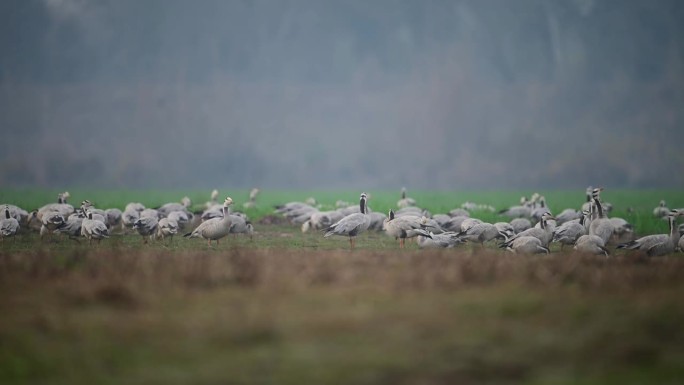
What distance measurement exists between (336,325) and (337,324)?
42 mm

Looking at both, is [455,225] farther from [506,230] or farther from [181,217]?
[181,217]

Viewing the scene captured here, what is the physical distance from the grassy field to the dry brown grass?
25 mm

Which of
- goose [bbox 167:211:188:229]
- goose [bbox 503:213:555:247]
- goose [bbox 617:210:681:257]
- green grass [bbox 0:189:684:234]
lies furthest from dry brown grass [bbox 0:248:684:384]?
green grass [bbox 0:189:684:234]

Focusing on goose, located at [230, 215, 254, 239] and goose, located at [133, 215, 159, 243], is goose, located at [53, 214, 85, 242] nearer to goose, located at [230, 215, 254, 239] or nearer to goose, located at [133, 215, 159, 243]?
goose, located at [133, 215, 159, 243]

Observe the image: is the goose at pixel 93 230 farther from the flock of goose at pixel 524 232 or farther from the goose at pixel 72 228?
the flock of goose at pixel 524 232

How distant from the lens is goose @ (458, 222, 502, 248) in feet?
85.5

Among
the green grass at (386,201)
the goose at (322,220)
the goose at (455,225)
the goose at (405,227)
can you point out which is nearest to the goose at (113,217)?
the green grass at (386,201)

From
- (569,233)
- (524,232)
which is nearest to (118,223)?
(524,232)

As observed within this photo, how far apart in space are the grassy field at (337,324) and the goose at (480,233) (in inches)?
358

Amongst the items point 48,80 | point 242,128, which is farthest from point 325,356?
point 48,80

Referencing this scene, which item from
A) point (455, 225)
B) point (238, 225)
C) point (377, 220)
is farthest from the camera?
point (377, 220)

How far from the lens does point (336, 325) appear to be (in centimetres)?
1275

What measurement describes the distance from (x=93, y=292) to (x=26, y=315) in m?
1.02

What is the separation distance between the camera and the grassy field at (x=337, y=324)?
38.4ft
